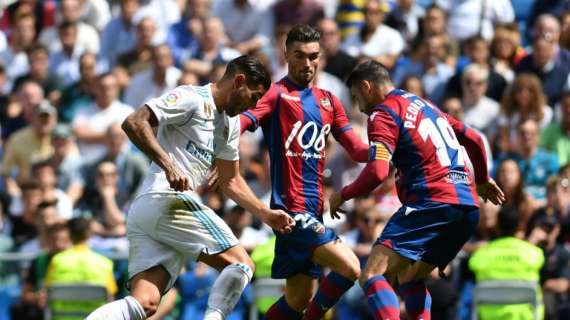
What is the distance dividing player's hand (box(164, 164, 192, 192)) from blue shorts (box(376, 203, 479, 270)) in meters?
1.70

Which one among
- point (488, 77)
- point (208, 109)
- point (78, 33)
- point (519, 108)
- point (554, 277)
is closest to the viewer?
point (208, 109)

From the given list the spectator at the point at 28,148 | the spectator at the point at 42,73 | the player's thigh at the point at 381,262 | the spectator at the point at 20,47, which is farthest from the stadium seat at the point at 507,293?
the spectator at the point at 20,47

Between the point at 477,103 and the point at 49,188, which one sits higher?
the point at 477,103

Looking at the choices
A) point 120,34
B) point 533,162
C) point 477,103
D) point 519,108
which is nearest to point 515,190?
point 533,162

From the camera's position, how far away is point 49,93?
60.3 feet

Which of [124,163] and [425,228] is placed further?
[124,163]

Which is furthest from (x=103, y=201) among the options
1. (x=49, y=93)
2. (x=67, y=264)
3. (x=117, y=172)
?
(x=49, y=93)

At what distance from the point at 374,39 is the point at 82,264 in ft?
16.0

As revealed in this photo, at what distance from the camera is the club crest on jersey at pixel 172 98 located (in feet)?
32.6

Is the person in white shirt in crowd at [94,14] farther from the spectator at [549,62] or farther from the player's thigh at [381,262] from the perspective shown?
the player's thigh at [381,262]

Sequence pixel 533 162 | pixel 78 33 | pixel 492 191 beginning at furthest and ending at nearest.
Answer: pixel 78 33 → pixel 533 162 → pixel 492 191

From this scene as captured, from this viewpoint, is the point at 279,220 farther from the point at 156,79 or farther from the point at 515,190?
the point at 156,79

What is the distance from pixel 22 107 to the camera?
18.1 meters

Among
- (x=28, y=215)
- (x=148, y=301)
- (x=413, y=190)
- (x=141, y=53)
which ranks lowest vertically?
(x=28, y=215)
